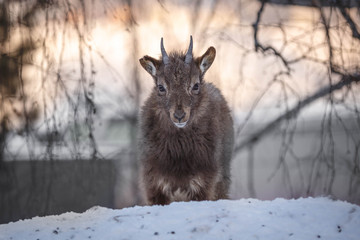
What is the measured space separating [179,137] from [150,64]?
1022 millimetres

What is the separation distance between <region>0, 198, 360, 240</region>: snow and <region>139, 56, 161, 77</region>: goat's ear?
6.26 ft

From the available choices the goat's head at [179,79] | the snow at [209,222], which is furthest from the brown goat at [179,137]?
the snow at [209,222]

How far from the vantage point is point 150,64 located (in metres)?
6.43

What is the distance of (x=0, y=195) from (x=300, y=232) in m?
4.24

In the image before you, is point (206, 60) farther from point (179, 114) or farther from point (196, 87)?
point (179, 114)

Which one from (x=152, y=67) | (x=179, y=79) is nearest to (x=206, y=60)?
(x=179, y=79)

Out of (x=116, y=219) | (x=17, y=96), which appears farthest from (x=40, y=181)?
(x=116, y=219)

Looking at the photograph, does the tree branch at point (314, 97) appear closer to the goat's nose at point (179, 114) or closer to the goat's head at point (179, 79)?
the goat's head at point (179, 79)

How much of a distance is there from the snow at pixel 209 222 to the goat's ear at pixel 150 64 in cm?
191

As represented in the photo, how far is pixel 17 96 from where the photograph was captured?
651 centimetres

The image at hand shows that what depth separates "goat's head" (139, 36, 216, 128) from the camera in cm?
596

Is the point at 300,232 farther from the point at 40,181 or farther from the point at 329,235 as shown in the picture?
the point at 40,181

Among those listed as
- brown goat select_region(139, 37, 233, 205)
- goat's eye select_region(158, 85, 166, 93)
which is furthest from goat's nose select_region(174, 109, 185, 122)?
goat's eye select_region(158, 85, 166, 93)

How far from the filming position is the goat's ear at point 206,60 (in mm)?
6406
